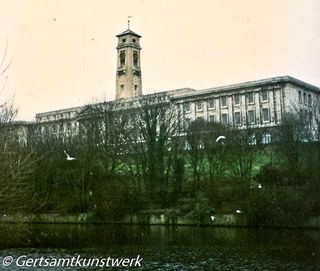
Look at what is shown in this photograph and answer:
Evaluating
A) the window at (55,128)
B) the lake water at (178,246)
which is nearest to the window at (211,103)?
the window at (55,128)

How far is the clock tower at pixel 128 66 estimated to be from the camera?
315 feet

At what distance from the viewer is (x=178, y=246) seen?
28125 mm

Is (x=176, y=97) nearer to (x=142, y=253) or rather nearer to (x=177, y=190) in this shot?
(x=177, y=190)

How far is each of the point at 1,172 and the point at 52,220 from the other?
29.2 meters

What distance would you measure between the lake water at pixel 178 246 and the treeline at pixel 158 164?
4.89 meters

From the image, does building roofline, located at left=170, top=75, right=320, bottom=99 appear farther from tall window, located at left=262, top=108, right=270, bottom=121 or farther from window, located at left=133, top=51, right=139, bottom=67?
window, located at left=133, top=51, right=139, bottom=67

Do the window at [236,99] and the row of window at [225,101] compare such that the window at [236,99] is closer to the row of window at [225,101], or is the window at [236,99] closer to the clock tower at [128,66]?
the row of window at [225,101]

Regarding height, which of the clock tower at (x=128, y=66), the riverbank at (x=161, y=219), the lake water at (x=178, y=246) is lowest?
the lake water at (x=178, y=246)

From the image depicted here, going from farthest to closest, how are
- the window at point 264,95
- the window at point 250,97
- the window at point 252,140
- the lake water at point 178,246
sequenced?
the window at point 250,97 → the window at point 264,95 → the window at point 252,140 → the lake water at point 178,246

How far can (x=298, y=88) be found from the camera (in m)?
70.4

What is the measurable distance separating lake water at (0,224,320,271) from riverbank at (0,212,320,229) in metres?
1.49

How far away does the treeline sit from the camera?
1588 inches

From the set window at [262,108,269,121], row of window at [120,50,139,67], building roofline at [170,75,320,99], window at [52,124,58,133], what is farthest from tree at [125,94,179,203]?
row of window at [120,50,139,67]

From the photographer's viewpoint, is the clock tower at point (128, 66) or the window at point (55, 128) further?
the clock tower at point (128, 66)
